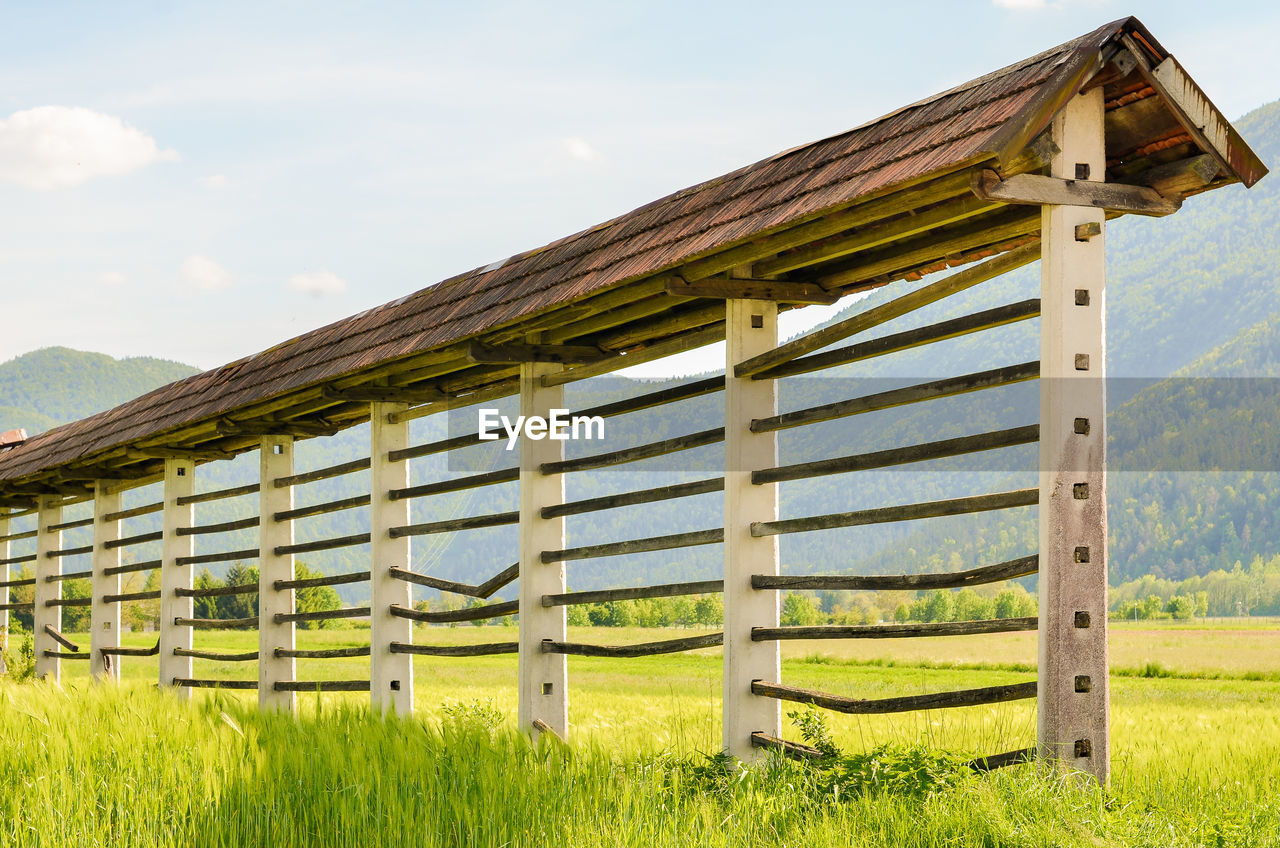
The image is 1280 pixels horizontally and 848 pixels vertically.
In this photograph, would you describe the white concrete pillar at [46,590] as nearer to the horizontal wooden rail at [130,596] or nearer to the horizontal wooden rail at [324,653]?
the horizontal wooden rail at [130,596]

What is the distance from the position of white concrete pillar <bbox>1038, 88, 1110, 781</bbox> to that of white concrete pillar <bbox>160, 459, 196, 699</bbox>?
396 inches

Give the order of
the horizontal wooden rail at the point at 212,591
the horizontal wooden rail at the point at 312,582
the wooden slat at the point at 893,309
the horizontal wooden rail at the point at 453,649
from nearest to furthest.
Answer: the wooden slat at the point at 893,309 → the horizontal wooden rail at the point at 453,649 → the horizontal wooden rail at the point at 312,582 → the horizontal wooden rail at the point at 212,591

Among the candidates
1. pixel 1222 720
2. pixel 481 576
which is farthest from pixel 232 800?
pixel 481 576

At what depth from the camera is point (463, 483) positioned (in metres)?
8.51

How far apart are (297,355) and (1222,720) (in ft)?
23.9

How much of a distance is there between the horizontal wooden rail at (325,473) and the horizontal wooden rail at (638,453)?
7.95 feet

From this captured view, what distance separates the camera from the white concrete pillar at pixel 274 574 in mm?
10969

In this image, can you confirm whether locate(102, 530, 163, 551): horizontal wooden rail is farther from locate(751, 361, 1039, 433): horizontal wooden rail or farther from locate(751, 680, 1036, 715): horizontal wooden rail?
locate(751, 680, 1036, 715): horizontal wooden rail

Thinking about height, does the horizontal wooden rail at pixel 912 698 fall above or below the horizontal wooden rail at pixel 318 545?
below

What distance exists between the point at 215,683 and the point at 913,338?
888cm

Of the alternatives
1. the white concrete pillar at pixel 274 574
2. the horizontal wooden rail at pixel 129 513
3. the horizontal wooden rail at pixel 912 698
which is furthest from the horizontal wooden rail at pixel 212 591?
the horizontal wooden rail at pixel 912 698

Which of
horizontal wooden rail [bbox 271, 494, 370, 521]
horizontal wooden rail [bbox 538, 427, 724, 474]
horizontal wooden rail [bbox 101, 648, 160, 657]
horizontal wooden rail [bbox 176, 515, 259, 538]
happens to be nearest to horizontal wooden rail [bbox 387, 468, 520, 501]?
horizontal wooden rail [bbox 538, 427, 724, 474]

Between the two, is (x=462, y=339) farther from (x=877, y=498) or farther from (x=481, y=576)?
(x=481, y=576)

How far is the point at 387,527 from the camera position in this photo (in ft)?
31.1
